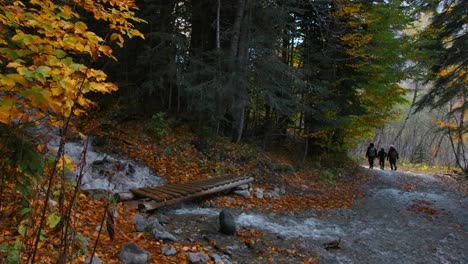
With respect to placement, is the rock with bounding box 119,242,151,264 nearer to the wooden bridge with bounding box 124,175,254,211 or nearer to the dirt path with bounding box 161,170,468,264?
the dirt path with bounding box 161,170,468,264

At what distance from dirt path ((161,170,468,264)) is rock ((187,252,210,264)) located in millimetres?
487

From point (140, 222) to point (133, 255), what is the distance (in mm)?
1395

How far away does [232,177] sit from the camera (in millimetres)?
10312

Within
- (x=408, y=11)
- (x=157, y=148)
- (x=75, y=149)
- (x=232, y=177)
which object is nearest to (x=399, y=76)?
(x=408, y=11)

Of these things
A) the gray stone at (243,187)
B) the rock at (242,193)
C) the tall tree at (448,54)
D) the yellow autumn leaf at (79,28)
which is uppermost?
the tall tree at (448,54)

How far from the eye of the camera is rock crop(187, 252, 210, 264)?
4945 millimetres

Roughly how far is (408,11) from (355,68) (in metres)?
4.23

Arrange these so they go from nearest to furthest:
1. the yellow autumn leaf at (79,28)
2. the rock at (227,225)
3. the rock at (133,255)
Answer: the yellow autumn leaf at (79,28) < the rock at (133,255) < the rock at (227,225)

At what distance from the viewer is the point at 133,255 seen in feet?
14.7

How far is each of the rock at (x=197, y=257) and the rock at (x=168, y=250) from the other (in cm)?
24

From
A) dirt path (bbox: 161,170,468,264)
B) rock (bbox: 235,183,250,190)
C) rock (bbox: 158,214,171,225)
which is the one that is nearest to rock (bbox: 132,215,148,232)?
rock (bbox: 158,214,171,225)

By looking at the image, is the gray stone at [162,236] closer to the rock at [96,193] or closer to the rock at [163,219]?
the rock at [163,219]

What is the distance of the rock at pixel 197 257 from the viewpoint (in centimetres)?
495

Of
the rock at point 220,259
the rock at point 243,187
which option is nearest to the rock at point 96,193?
the rock at point 220,259
